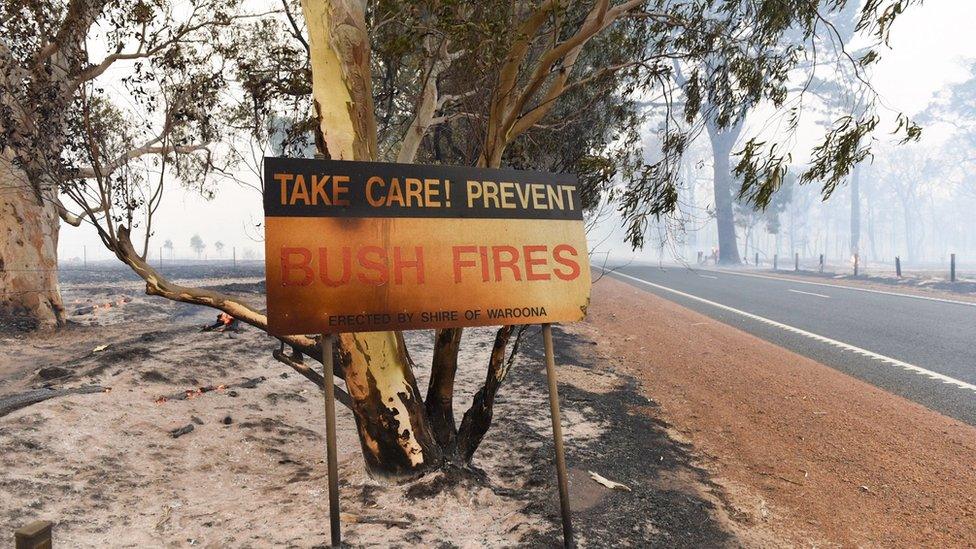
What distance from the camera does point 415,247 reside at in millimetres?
3629

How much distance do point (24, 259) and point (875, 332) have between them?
19.4 metres

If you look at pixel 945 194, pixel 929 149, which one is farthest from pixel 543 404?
pixel 945 194

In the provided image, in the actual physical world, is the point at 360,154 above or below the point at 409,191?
above

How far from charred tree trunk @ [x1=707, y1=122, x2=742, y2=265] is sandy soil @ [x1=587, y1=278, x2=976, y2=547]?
45.6 meters

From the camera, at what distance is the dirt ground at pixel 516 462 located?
4254mm

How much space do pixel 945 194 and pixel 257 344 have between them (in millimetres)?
138986

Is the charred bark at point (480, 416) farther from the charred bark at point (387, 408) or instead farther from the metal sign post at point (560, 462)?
the metal sign post at point (560, 462)

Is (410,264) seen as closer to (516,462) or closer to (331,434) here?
(331,434)

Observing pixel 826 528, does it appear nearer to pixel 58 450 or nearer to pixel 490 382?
pixel 490 382

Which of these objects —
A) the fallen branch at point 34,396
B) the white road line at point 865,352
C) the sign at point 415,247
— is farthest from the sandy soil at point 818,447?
the fallen branch at point 34,396

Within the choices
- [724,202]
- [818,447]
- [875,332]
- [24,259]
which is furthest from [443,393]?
[724,202]

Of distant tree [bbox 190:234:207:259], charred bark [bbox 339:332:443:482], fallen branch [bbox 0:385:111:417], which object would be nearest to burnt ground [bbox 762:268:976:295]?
charred bark [bbox 339:332:443:482]

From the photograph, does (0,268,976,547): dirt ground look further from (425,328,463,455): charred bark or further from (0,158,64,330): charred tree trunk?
(0,158,64,330): charred tree trunk

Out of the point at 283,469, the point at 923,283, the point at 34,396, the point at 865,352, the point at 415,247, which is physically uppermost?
the point at 415,247
